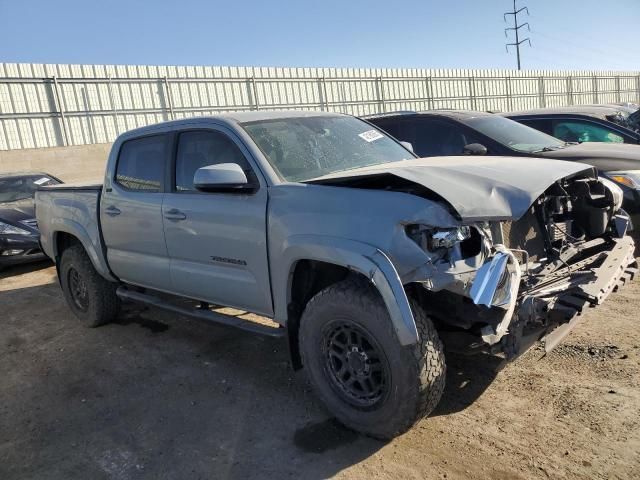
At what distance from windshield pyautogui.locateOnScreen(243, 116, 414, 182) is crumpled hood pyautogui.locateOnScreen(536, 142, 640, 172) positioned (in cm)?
256

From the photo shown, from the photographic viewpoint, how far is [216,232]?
376cm

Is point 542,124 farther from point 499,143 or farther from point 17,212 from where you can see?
point 17,212

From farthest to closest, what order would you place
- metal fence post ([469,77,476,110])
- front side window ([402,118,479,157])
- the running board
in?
1. metal fence post ([469,77,476,110])
2. front side window ([402,118,479,157])
3. the running board

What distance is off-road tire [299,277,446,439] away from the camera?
2.77 meters

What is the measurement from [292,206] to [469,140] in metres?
3.97

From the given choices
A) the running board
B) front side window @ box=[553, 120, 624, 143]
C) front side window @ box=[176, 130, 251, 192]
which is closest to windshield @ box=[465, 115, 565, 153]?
front side window @ box=[553, 120, 624, 143]

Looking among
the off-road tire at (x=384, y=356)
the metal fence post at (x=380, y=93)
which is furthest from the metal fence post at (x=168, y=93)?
the off-road tire at (x=384, y=356)

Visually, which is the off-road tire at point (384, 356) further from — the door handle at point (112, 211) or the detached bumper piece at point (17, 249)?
the detached bumper piece at point (17, 249)

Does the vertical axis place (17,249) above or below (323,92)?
below

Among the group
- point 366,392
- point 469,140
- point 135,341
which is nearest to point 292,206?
point 366,392

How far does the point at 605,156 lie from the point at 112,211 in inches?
204

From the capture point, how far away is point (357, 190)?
A: 9.83 feet

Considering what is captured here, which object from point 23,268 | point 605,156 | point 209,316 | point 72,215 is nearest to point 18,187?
point 23,268

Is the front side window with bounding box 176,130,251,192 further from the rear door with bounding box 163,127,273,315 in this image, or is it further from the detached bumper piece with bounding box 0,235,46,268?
the detached bumper piece with bounding box 0,235,46,268
